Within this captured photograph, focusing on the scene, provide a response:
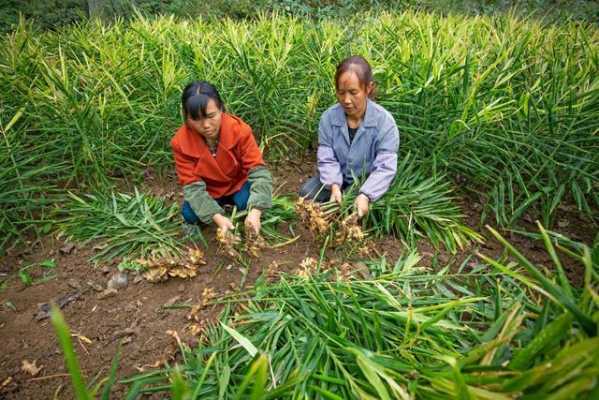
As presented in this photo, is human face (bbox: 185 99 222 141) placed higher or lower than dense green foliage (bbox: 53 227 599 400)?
higher

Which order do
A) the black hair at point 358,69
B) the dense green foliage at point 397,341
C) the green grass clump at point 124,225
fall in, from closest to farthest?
the dense green foliage at point 397,341 < the black hair at point 358,69 < the green grass clump at point 124,225

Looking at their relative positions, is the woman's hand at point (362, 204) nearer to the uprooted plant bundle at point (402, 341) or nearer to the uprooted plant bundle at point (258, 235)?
the uprooted plant bundle at point (402, 341)

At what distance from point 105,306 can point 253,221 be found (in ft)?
2.43

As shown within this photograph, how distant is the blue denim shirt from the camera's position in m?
1.88

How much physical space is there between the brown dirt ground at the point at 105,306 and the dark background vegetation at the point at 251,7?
13.7 feet

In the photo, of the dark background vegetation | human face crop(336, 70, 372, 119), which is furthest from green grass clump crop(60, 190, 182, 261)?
the dark background vegetation

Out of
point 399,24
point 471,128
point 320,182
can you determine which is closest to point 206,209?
point 320,182

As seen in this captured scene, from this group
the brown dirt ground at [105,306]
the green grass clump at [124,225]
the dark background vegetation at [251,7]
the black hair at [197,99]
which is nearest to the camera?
the brown dirt ground at [105,306]

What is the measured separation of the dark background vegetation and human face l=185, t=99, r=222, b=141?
407 cm

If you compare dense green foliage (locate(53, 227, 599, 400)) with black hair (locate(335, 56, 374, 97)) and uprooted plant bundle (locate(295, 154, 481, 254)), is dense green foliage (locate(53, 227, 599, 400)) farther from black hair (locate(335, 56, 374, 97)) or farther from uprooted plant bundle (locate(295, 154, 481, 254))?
black hair (locate(335, 56, 374, 97))

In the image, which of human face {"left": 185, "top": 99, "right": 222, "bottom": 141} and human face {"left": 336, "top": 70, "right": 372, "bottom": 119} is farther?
human face {"left": 336, "top": 70, "right": 372, "bottom": 119}

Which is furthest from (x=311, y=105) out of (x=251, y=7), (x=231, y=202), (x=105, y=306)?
(x=251, y=7)

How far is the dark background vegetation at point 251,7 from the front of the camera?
523cm

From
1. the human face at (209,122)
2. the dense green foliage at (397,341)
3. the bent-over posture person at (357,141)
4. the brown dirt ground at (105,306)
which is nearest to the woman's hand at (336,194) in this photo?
the bent-over posture person at (357,141)
